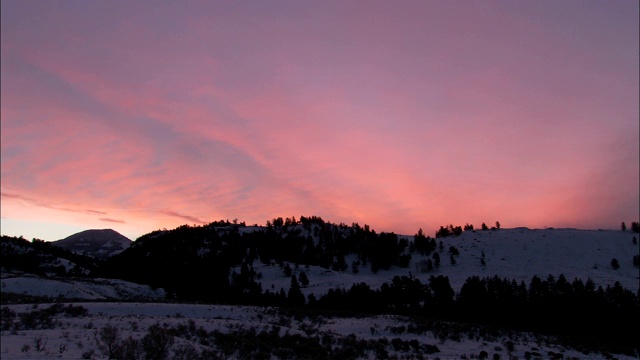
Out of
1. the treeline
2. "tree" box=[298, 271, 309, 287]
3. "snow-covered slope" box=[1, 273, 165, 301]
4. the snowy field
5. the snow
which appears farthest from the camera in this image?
"tree" box=[298, 271, 309, 287]

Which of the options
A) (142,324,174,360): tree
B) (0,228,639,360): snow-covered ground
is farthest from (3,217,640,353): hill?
(142,324,174,360): tree


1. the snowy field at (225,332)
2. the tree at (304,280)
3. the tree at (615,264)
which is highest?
the tree at (615,264)

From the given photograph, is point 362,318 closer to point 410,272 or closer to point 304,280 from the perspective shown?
point 304,280

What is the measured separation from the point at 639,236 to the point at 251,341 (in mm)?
166526

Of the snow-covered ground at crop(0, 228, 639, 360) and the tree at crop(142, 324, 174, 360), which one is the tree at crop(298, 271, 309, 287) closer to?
the snow-covered ground at crop(0, 228, 639, 360)

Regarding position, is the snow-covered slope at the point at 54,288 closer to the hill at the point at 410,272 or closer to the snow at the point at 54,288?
the snow at the point at 54,288

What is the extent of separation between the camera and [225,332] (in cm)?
2798

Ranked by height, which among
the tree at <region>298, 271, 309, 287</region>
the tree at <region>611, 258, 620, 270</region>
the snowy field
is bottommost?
the snowy field

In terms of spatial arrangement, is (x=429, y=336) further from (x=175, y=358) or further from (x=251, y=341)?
(x=175, y=358)

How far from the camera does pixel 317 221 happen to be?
588 feet

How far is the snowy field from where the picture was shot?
1520 centimetres

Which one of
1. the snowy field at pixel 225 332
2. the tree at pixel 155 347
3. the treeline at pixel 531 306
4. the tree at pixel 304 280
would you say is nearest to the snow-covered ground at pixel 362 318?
the snowy field at pixel 225 332

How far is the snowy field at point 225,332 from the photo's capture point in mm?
15203

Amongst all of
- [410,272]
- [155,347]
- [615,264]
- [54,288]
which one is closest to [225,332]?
[155,347]
